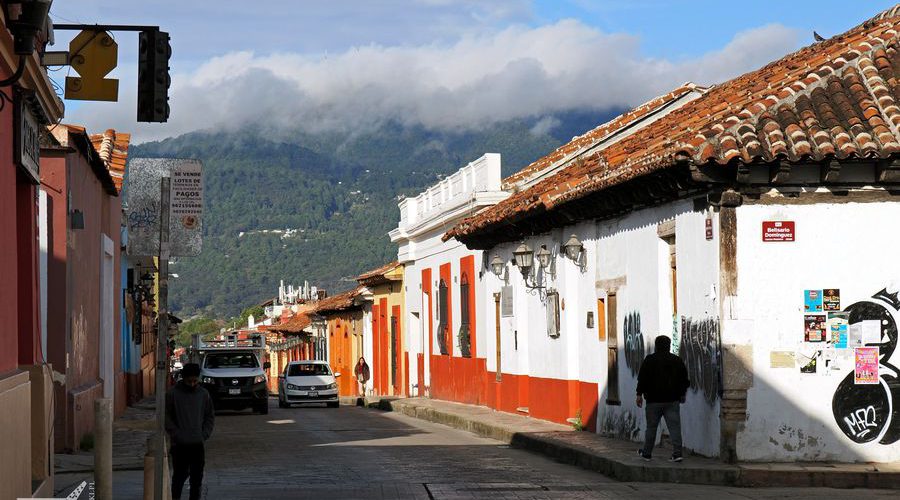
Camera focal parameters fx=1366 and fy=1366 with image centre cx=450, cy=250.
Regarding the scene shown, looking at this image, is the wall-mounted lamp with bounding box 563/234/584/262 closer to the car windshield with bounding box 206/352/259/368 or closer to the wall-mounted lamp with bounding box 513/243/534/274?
the wall-mounted lamp with bounding box 513/243/534/274

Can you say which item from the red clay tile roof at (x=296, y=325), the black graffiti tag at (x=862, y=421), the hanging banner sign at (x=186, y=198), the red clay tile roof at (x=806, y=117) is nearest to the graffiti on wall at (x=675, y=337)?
the red clay tile roof at (x=806, y=117)

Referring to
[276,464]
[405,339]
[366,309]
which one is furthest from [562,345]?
[366,309]

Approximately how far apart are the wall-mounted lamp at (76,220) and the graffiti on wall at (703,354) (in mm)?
9225

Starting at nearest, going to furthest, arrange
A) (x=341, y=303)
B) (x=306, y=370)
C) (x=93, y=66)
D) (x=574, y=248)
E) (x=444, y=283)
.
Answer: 1. (x=93, y=66)
2. (x=574, y=248)
3. (x=444, y=283)
4. (x=306, y=370)
5. (x=341, y=303)

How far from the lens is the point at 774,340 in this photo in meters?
16.7

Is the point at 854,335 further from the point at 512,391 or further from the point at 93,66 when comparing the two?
the point at 512,391

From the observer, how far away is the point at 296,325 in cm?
7825

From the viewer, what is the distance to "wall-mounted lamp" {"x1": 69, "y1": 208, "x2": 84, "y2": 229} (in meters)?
20.6

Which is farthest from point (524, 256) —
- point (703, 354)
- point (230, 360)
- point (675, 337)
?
point (230, 360)

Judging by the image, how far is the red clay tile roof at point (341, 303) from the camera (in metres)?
55.5

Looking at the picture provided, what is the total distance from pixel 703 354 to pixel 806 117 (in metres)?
3.24

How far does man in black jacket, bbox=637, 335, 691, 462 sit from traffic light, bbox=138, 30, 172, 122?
6962 mm

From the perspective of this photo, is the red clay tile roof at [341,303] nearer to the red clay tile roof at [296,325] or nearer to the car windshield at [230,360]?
the red clay tile roof at [296,325]

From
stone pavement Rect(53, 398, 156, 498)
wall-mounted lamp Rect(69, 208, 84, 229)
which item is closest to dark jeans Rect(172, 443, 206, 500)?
stone pavement Rect(53, 398, 156, 498)
